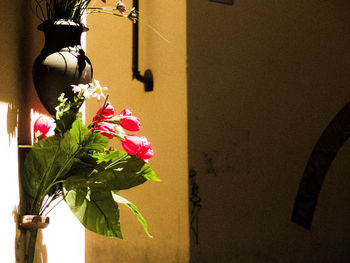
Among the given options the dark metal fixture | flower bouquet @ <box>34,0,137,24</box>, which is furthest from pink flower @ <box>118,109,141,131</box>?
the dark metal fixture

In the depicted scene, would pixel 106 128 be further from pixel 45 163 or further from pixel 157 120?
pixel 157 120

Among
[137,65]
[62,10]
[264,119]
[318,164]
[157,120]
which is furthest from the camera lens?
[318,164]

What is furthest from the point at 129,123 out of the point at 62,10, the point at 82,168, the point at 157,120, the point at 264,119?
the point at 264,119

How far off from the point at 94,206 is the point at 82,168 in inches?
5.4

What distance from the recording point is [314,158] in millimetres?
6785

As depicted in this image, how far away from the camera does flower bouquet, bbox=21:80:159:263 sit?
1.54m

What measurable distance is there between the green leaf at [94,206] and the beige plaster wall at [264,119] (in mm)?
4075

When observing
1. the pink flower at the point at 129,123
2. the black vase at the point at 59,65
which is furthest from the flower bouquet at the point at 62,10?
the pink flower at the point at 129,123

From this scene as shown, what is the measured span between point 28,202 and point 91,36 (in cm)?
514

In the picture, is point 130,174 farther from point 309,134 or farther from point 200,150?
point 309,134

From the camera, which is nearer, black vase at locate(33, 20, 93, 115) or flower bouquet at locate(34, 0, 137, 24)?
black vase at locate(33, 20, 93, 115)

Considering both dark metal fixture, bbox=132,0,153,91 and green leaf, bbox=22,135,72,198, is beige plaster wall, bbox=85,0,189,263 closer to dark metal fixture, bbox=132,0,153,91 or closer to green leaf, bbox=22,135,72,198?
dark metal fixture, bbox=132,0,153,91

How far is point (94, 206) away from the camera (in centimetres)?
154

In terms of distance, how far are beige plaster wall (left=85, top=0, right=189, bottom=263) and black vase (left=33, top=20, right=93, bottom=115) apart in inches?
152
